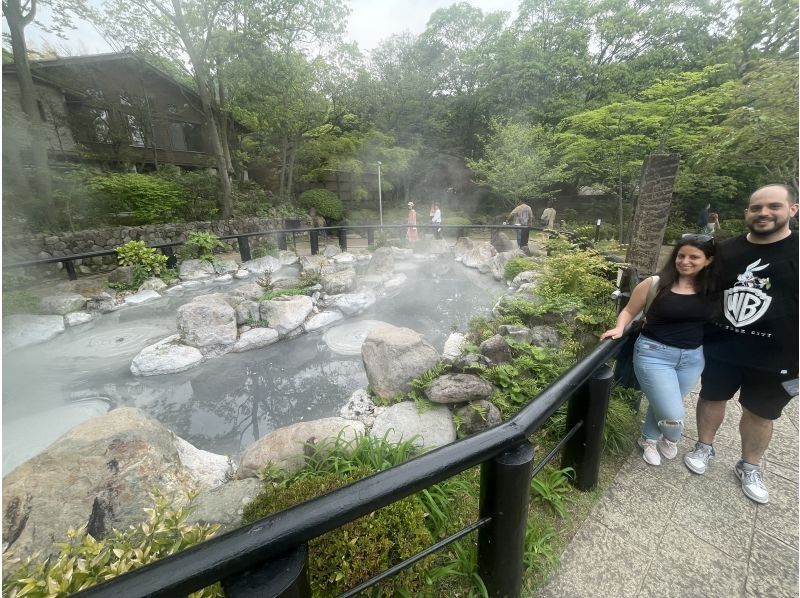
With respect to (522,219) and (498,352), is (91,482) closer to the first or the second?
(498,352)

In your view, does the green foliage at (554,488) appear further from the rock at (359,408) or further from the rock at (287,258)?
the rock at (287,258)

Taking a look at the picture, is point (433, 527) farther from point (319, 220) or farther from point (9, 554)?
point (319, 220)

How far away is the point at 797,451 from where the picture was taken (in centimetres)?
216

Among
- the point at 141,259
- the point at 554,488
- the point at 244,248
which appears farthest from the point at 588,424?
the point at 244,248

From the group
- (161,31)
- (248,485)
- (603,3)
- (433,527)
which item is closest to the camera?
(433,527)

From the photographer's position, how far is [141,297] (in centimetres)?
666

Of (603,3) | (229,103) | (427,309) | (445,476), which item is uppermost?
(603,3)

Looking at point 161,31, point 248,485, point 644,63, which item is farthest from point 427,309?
point 644,63

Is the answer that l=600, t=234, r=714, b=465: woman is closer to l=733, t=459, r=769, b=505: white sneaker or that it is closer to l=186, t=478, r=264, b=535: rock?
l=733, t=459, r=769, b=505: white sneaker

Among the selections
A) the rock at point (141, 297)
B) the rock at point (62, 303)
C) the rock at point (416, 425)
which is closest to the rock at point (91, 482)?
the rock at point (416, 425)

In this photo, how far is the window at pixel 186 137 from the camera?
1560cm

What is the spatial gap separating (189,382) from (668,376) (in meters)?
4.81

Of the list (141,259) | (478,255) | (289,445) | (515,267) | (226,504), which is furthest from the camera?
(478,255)

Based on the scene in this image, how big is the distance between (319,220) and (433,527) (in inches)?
627
